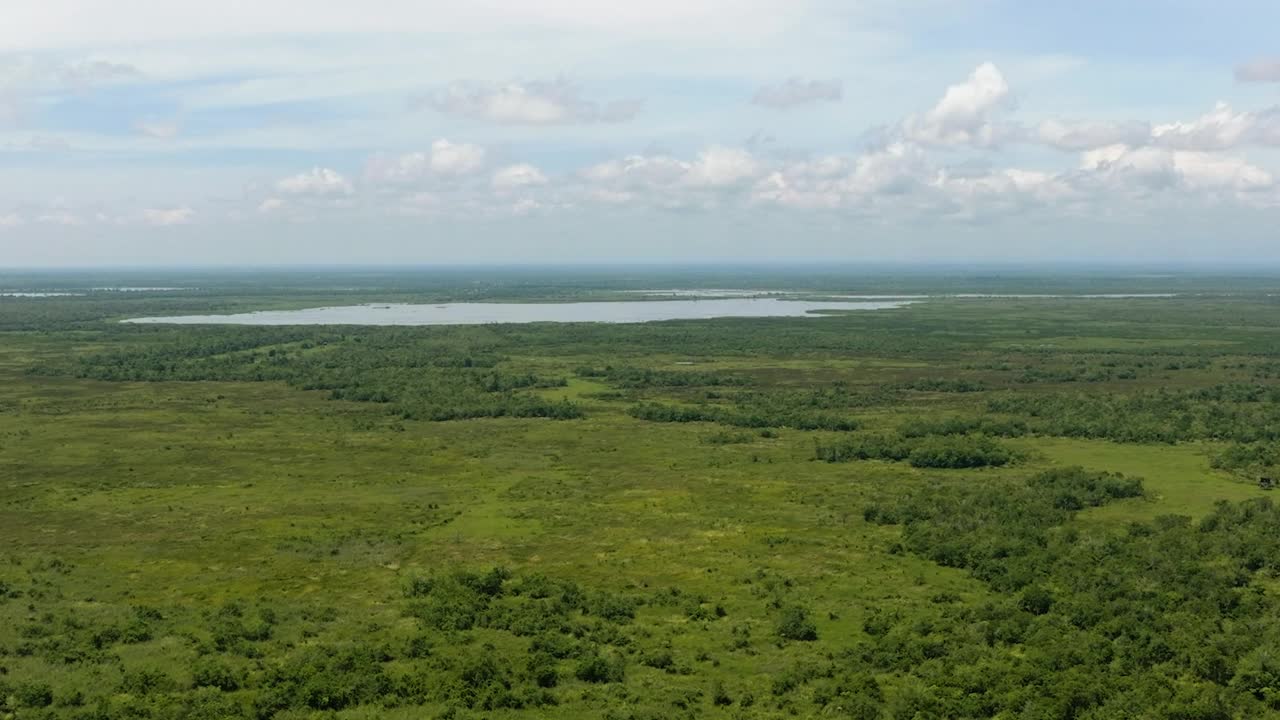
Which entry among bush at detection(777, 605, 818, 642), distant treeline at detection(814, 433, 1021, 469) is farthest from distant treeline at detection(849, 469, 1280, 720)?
distant treeline at detection(814, 433, 1021, 469)

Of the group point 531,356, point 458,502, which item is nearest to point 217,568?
point 458,502

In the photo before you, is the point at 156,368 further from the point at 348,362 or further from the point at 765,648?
the point at 765,648

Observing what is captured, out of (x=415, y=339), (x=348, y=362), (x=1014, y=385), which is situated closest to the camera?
(x=1014, y=385)

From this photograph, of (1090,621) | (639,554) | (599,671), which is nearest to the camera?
(599,671)

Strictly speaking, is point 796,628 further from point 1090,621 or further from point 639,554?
point 639,554

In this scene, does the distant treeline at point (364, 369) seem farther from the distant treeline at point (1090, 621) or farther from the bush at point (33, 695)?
the bush at point (33, 695)

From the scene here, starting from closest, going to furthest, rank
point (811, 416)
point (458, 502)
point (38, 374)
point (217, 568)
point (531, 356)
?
point (217, 568) < point (458, 502) < point (811, 416) < point (38, 374) < point (531, 356)

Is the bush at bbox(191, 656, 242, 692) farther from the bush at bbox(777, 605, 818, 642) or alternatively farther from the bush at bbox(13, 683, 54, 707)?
the bush at bbox(777, 605, 818, 642)

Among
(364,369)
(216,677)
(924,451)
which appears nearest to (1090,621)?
(216,677)

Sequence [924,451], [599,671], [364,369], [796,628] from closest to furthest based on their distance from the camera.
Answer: [599,671] < [796,628] < [924,451] < [364,369]
